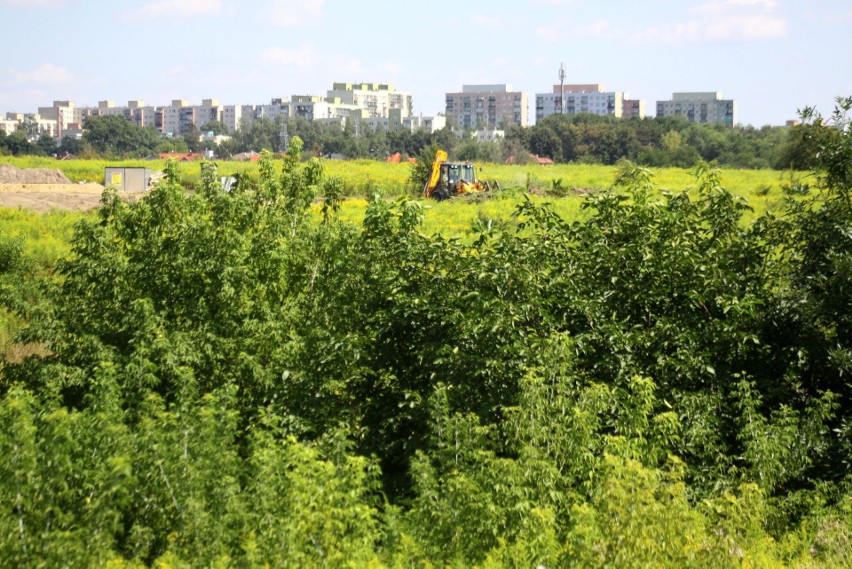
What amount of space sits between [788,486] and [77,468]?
300 inches

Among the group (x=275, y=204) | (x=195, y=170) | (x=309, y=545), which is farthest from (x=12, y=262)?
(x=195, y=170)

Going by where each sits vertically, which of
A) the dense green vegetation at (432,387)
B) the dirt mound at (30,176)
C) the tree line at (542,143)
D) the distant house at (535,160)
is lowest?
the dense green vegetation at (432,387)

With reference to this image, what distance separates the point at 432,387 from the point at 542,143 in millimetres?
92075

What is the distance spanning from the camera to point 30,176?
182 feet

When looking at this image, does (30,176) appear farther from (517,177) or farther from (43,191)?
(517,177)

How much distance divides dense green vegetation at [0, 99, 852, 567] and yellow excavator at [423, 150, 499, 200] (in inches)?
1180

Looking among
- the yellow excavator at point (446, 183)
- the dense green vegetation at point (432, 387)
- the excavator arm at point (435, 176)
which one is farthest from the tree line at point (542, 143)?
the dense green vegetation at point (432, 387)

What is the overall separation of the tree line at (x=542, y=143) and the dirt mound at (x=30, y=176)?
24.3m

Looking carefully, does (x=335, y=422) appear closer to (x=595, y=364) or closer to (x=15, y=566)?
(x=595, y=364)

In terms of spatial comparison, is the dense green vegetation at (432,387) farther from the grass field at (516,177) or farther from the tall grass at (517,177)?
the grass field at (516,177)

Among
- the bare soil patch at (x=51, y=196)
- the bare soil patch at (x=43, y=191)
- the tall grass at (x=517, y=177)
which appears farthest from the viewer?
the tall grass at (x=517, y=177)

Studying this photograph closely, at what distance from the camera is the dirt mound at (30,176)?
54150mm

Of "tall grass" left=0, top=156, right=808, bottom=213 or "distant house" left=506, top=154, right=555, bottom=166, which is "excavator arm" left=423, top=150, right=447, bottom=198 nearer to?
"tall grass" left=0, top=156, right=808, bottom=213

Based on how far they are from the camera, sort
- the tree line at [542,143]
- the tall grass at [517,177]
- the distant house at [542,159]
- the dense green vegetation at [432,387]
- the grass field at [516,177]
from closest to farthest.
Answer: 1. the dense green vegetation at [432,387]
2. the tall grass at [517,177]
3. the grass field at [516,177]
4. the tree line at [542,143]
5. the distant house at [542,159]
